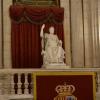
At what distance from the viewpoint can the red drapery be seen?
1214 centimetres

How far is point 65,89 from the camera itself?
9.56 meters

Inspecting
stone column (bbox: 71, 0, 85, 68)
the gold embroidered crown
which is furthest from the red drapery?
the gold embroidered crown

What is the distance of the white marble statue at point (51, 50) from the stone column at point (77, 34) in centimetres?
146

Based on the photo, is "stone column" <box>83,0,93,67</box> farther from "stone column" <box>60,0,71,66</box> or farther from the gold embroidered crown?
the gold embroidered crown

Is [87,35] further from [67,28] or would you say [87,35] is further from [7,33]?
[7,33]

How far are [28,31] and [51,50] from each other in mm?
1686

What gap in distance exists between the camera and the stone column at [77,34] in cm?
1255

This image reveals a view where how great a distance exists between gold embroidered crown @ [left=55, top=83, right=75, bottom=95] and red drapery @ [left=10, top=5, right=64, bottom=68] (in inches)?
109

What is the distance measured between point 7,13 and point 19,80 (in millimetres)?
3477

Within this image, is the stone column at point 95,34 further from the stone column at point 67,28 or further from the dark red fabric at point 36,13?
the dark red fabric at point 36,13

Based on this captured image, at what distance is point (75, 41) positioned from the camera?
12625mm

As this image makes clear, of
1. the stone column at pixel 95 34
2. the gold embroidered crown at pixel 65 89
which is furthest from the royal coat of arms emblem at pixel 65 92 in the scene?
the stone column at pixel 95 34

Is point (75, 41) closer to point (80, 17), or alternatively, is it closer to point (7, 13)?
point (80, 17)

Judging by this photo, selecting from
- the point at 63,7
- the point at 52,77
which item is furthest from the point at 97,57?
the point at 52,77
